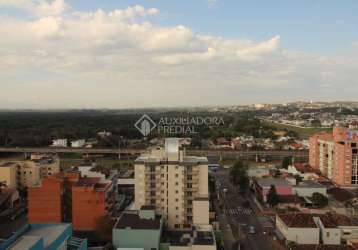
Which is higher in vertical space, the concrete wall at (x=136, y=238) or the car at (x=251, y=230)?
Answer: the concrete wall at (x=136, y=238)

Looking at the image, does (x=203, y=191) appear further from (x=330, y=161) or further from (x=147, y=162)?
(x=330, y=161)

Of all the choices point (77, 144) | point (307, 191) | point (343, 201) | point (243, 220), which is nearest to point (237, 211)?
point (243, 220)

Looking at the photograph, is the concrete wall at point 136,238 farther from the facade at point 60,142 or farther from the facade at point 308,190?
the facade at point 60,142

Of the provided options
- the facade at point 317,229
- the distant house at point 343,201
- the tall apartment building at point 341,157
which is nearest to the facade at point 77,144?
the tall apartment building at point 341,157

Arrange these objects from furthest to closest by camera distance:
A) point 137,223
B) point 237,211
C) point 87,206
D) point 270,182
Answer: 1. point 270,182
2. point 237,211
3. point 87,206
4. point 137,223

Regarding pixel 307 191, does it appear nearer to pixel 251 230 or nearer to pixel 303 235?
pixel 251 230

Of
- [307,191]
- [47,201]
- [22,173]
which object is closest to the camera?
[47,201]

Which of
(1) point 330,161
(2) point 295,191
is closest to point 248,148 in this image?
(1) point 330,161

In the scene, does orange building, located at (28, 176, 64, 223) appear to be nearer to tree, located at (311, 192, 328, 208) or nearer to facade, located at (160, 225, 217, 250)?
facade, located at (160, 225, 217, 250)
